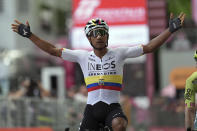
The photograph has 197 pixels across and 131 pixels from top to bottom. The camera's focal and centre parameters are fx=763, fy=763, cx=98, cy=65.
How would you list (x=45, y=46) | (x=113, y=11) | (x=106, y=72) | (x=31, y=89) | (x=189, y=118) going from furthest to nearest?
(x=113, y=11), (x=31, y=89), (x=45, y=46), (x=106, y=72), (x=189, y=118)

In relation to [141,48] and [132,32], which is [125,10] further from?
[141,48]

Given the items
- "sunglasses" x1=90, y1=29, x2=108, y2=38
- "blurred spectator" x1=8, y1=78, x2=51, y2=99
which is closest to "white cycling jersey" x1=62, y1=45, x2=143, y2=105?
"sunglasses" x1=90, y1=29, x2=108, y2=38

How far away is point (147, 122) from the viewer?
78.6 feet

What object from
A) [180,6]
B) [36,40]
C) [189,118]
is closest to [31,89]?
[36,40]

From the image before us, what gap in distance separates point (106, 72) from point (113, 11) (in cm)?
1710

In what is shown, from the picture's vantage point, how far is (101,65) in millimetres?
10180

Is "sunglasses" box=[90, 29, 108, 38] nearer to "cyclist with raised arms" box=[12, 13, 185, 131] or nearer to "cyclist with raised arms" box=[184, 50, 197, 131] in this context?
"cyclist with raised arms" box=[12, 13, 185, 131]

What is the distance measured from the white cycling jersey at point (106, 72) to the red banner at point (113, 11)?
653 inches

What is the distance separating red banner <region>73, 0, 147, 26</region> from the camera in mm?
26797

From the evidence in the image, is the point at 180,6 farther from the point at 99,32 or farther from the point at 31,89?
the point at 99,32

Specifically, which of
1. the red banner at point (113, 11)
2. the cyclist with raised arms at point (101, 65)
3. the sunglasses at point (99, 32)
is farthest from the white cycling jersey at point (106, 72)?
the red banner at point (113, 11)

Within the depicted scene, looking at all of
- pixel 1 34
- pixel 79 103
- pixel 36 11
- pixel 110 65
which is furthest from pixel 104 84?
pixel 36 11

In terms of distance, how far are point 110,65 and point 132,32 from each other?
666 inches

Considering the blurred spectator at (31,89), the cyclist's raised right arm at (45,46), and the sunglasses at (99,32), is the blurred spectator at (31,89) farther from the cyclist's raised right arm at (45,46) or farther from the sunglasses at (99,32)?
the sunglasses at (99,32)
